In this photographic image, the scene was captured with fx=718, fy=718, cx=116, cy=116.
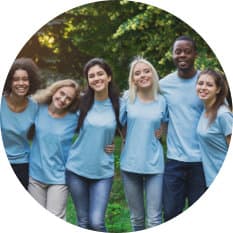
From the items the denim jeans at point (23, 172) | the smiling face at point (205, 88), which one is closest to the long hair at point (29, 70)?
the denim jeans at point (23, 172)

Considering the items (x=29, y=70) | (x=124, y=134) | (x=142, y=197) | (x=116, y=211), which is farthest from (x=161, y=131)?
(x=29, y=70)

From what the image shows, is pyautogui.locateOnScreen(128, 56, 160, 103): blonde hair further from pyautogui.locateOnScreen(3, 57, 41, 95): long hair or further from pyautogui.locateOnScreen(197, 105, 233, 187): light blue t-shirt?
pyautogui.locateOnScreen(3, 57, 41, 95): long hair

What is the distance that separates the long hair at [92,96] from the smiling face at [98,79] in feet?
0.06

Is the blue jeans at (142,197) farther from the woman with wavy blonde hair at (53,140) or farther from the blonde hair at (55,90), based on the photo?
the blonde hair at (55,90)

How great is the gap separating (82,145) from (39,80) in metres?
0.48

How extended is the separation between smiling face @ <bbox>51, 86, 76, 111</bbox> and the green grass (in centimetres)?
47

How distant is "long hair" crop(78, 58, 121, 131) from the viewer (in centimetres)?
435

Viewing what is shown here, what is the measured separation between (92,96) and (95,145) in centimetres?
30

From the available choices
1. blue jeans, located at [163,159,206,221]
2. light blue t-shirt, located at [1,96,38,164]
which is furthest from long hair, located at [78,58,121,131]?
blue jeans, located at [163,159,206,221]

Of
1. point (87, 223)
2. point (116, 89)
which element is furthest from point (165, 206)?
point (116, 89)

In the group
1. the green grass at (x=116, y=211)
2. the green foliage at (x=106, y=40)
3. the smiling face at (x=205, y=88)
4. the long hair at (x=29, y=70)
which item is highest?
the green foliage at (x=106, y=40)

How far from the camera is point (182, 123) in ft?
14.3

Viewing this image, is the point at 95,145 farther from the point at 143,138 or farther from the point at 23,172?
the point at 23,172

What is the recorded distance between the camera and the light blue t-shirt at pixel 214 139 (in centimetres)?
438
